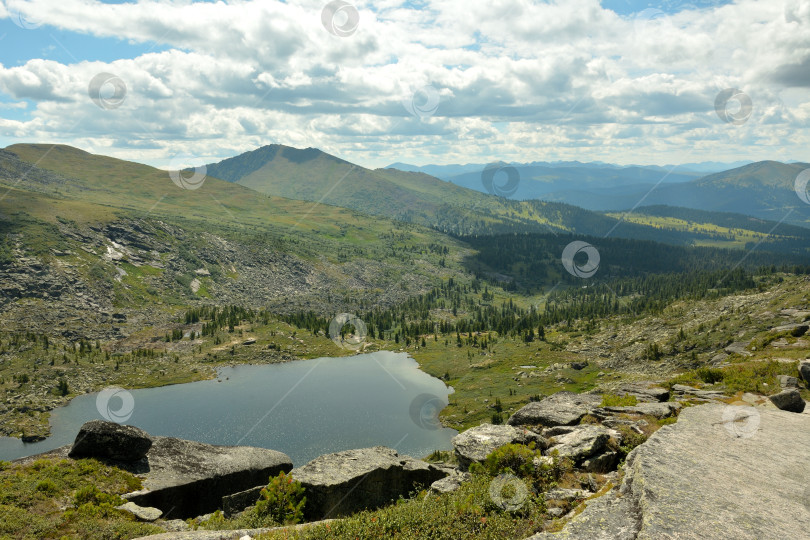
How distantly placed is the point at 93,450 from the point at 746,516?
110 ft

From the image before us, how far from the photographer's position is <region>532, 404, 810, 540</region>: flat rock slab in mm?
13258

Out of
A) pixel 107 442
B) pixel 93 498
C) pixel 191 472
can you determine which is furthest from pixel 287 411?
pixel 93 498

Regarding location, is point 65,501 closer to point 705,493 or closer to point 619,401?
point 705,493

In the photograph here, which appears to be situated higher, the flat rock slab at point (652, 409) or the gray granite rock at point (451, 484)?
the flat rock slab at point (652, 409)

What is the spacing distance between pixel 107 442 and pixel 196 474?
19.1 feet

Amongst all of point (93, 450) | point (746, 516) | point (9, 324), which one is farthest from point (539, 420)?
point (9, 324)

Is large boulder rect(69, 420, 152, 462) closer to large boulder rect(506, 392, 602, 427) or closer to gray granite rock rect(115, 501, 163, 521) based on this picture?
gray granite rock rect(115, 501, 163, 521)

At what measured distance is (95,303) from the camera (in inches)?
7505

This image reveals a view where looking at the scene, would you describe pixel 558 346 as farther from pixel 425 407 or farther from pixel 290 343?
pixel 290 343

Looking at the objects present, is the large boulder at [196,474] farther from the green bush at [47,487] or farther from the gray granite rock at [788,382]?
the gray granite rock at [788,382]

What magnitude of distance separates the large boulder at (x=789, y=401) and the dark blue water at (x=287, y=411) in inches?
2846

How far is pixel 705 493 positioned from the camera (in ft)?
49.5

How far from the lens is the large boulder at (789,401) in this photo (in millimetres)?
29422

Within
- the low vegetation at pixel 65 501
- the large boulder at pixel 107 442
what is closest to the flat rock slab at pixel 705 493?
the low vegetation at pixel 65 501
